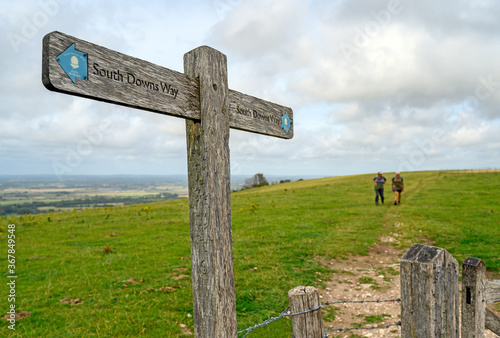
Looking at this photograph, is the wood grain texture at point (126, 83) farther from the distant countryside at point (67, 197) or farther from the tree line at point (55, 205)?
the tree line at point (55, 205)

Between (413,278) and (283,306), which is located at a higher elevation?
(413,278)

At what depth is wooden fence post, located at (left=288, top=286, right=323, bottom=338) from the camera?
3.25 m

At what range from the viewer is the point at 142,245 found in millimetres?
12945

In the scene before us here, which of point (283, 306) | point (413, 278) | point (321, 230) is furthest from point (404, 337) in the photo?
point (321, 230)

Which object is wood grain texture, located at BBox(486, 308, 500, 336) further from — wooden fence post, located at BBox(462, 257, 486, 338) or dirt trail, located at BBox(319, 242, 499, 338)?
dirt trail, located at BBox(319, 242, 499, 338)

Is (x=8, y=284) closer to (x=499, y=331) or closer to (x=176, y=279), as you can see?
(x=176, y=279)

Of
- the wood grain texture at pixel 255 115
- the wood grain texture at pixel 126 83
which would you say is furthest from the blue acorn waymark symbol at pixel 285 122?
the wood grain texture at pixel 126 83

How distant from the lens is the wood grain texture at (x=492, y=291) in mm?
3393

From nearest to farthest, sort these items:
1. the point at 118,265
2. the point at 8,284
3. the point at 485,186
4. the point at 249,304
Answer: the point at 249,304
the point at 8,284
the point at 118,265
the point at 485,186

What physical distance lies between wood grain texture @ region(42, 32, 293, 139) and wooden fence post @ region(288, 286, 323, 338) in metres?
2.02

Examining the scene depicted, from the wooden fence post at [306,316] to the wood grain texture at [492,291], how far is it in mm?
1927

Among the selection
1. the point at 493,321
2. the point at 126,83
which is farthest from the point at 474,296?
the point at 126,83

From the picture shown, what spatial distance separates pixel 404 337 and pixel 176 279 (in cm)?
726

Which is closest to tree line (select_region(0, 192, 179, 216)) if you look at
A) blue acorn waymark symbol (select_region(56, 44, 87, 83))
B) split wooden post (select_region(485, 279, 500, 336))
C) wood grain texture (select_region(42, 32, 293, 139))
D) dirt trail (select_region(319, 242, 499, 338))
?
dirt trail (select_region(319, 242, 499, 338))
